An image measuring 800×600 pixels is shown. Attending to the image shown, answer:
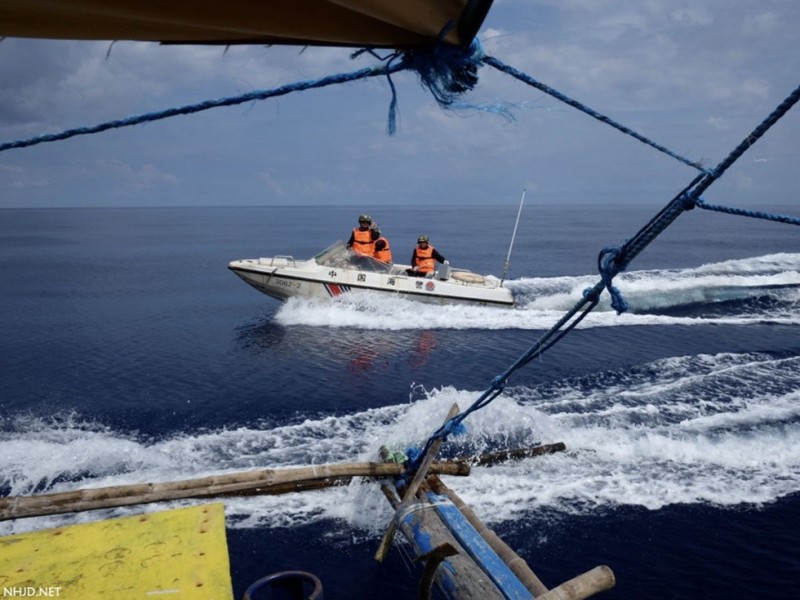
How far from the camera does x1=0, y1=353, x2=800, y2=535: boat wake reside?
10.2 meters

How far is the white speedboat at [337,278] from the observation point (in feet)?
74.9

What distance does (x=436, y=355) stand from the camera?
19.5 meters

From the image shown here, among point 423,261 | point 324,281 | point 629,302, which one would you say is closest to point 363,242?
point 324,281

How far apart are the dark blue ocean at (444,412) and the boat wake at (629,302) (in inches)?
5.4

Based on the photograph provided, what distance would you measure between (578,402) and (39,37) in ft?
47.0

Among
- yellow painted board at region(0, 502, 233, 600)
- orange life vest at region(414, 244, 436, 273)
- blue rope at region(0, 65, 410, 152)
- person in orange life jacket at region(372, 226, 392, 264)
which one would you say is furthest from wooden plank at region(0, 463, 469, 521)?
orange life vest at region(414, 244, 436, 273)

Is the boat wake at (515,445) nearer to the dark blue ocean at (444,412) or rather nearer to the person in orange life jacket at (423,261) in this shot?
the dark blue ocean at (444,412)

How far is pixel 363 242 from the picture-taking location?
23.0 metres

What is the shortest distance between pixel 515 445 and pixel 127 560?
8651 millimetres

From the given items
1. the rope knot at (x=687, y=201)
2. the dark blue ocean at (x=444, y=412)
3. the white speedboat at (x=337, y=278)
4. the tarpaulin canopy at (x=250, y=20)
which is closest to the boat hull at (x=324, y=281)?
the white speedboat at (x=337, y=278)

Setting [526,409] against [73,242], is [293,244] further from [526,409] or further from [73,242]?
[526,409]

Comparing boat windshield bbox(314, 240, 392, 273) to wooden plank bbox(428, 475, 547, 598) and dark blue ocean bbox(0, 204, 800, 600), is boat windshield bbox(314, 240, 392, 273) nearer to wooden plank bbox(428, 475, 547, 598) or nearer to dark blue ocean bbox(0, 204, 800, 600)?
dark blue ocean bbox(0, 204, 800, 600)

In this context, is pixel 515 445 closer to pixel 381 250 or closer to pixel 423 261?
pixel 381 250

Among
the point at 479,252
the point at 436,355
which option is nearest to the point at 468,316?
the point at 436,355
